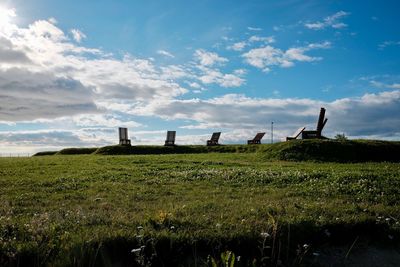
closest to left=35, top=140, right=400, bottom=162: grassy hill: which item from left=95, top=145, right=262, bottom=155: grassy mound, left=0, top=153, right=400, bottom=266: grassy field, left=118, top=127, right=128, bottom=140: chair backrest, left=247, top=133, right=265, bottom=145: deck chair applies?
left=95, top=145, right=262, bottom=155: grassy mound

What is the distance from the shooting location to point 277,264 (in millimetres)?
7559

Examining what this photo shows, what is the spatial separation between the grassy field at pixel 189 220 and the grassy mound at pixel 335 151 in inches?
717

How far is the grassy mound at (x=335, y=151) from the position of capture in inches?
1395

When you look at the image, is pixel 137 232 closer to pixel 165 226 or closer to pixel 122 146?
pixel 165 226

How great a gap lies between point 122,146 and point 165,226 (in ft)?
147

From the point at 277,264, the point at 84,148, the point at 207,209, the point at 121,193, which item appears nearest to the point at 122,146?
the point at 84,148

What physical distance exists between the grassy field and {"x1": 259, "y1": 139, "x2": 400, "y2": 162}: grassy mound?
18.2 metres

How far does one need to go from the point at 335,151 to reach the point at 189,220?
30.0 metres

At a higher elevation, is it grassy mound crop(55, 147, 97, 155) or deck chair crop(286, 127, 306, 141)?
deck chair crop(286, 127, 306, 141)

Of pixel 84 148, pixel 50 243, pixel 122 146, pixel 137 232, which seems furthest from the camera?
pixel 84 148

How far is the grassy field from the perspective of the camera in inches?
301

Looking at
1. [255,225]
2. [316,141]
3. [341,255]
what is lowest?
[341,255]

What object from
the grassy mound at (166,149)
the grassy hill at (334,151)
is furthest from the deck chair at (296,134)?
the grassy hill at (334,151)

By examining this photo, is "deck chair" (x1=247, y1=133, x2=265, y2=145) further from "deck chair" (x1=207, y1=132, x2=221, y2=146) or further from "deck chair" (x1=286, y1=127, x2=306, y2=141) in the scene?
"deck chair" (x1=286, y1=127, x2=306, y2=141)
